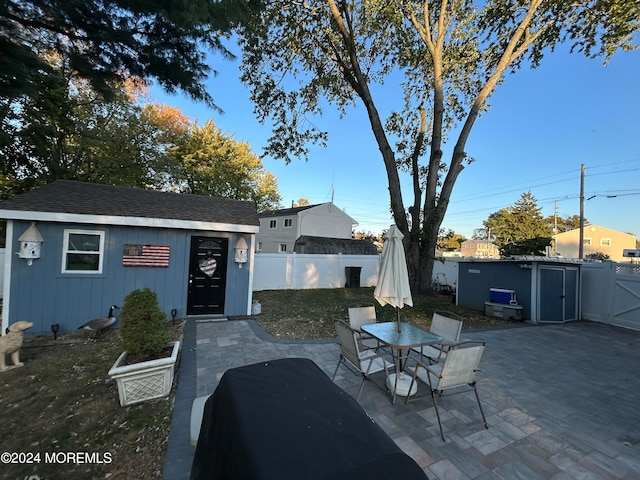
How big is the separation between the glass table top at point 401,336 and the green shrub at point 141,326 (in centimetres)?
290

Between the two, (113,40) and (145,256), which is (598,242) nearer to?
(145,256)

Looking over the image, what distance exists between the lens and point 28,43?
353cm

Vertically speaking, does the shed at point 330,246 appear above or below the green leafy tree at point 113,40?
below

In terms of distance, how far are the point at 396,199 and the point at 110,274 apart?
862 cm

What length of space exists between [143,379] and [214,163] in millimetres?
19729

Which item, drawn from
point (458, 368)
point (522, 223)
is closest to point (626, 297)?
point (458, 368)

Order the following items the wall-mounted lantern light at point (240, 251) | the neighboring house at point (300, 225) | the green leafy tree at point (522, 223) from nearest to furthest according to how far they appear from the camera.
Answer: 1. the wall-mounted lantern light at point (240, 251)
2. the neighboring house at point (300, 225)
3. the green leafy tree at point (522, 223)

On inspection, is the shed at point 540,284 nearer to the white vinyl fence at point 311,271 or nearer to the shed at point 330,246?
the white vinyl fence at point 311,271

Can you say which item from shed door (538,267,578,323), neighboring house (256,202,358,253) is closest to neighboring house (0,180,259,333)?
shed door (538,267,578,323)

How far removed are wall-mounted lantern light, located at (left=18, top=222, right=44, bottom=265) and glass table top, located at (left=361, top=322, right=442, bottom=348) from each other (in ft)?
22.5

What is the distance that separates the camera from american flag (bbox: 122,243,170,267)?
6.38 meters

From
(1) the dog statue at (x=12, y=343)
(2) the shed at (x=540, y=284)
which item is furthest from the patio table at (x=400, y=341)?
(2) the shed at (x=540, y=284)

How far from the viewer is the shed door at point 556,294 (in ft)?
26.3

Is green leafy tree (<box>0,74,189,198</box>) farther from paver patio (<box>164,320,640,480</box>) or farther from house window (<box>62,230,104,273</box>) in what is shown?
paver patio (<box>164,320,640,480</box>)
